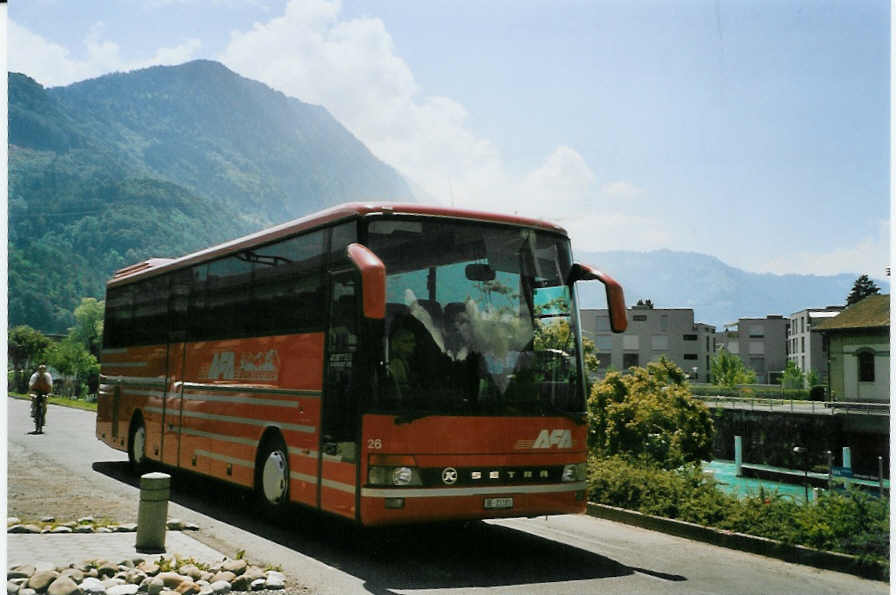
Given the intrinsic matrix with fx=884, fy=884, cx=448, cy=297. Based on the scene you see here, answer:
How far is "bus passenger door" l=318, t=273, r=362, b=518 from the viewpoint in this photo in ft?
29.6

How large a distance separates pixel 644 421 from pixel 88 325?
378ft

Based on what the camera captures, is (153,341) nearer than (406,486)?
No

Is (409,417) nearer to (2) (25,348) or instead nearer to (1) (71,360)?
(2) (25,348)

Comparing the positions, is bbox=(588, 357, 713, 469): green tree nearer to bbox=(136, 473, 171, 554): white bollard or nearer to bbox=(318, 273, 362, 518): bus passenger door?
bbox=(318, 273, 362, 518): bus passenger door

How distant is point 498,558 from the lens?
31.3ft

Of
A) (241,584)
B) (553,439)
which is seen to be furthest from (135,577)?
(553,439)

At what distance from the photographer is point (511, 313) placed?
31.0 ft

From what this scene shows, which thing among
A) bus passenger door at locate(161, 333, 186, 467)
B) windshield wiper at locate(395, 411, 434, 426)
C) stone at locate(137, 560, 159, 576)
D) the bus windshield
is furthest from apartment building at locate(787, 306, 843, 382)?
stone at locate(137, 560, 159, 576)

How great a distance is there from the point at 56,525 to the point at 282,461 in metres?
2.64

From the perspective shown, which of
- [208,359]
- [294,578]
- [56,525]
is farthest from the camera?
[208,359]

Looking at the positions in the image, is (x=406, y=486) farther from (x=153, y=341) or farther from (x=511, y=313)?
(x=153, y=341)

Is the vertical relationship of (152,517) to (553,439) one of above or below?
below

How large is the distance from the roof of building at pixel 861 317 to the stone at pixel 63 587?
58152mm

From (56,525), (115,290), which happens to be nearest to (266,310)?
(56,525)
